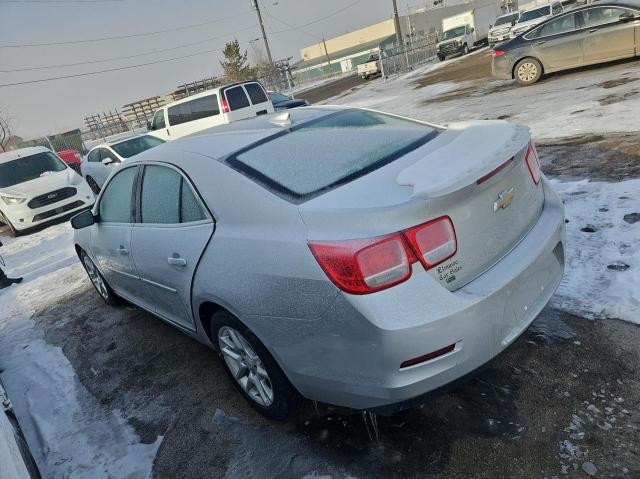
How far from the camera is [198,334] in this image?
3.17 meters

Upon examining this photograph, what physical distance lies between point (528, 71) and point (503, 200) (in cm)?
1167

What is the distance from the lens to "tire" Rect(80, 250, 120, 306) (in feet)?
16.5

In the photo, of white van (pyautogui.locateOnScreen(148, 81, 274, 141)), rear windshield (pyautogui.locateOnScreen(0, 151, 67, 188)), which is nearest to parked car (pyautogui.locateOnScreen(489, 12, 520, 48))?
white van (pyautogui.locateOnScreen(148, 81, 274, 141))

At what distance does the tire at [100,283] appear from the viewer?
5.04 metres

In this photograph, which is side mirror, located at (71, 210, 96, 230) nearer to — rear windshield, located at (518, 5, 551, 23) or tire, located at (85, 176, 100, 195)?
tire, located at (85, 176, 100, 195)

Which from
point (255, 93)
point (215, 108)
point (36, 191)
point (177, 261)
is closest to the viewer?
point (177, 261)

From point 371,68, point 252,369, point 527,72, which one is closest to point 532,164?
point 252,369

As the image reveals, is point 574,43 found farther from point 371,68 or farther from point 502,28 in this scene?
point 371,68

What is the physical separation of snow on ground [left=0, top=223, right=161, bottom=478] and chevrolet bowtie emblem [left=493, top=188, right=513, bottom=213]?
245 cm

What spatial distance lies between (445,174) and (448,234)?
29cm

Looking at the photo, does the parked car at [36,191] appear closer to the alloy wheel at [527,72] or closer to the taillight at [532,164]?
the taillight at [532,164]

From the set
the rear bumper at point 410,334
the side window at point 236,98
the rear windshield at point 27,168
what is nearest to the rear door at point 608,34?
the side window at point 236,98

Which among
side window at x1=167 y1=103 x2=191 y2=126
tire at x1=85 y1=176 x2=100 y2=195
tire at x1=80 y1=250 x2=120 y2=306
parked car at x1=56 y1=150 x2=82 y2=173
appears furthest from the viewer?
parked car at x1=56 y1=150 x2=82 y2=173

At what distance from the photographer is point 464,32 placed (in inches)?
1171
